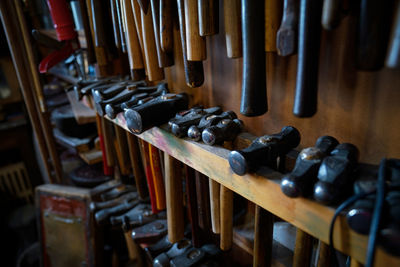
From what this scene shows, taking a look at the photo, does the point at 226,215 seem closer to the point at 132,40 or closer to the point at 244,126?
the point at 244,126

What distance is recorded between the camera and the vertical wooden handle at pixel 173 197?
812 mm

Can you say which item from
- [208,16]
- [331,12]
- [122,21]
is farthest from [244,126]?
[122,21]

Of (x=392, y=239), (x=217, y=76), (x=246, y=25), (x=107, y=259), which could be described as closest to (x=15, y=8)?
(x=217, y=76)

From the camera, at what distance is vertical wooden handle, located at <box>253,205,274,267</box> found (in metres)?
0.61

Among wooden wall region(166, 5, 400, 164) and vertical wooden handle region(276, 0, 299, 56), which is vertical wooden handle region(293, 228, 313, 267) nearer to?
wooden wall region(166, 5, 400, 164)

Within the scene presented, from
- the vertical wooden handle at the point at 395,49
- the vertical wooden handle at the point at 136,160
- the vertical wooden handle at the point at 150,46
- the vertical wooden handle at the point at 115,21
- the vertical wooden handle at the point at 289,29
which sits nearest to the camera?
the vertical wooden handle at the point at 395,49

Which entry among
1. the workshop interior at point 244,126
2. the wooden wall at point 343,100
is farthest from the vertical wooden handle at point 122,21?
the wooden wall at point 343,100

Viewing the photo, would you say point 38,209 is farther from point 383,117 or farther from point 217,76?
point 383,117

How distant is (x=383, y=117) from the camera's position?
1.78 feet

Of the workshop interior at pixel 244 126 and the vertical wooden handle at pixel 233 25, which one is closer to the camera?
the workshop interior at pixel 244 126

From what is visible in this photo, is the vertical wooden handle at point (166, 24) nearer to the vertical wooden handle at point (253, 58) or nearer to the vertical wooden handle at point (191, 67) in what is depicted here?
the vertical wooden handle at point (191, 67)

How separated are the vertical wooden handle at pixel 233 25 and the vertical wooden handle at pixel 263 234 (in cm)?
36

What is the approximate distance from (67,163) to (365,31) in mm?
2066

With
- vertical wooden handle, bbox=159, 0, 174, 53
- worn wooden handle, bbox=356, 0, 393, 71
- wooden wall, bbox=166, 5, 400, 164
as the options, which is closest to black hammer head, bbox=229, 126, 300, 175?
wooden wall, bbox=166, 5, 400, 164
